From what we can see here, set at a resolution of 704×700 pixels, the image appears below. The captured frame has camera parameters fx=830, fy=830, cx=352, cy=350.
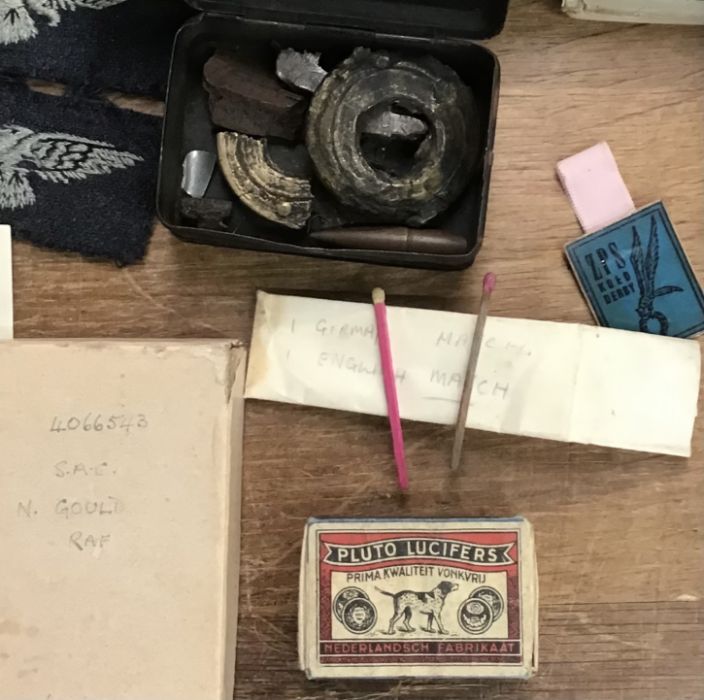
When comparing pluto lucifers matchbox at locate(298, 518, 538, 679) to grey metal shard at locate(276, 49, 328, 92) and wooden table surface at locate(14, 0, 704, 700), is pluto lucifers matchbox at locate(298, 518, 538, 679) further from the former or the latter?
grey metal shard at locate(276, 49, 328, 92)

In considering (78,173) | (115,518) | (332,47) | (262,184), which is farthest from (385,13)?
(115,518)

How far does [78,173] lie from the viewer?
702mm

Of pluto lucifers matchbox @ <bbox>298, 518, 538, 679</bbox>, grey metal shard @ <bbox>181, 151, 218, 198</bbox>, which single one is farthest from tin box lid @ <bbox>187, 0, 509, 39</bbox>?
pluto lucifers matchbox @ <bbox>298, 518, 538, 679</bbox>

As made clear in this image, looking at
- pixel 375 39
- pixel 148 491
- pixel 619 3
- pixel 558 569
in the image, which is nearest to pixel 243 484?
pixel 148 491

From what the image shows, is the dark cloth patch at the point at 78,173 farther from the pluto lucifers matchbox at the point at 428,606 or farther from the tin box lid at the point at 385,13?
the pluto lucifers matchbox at the point at 428,606

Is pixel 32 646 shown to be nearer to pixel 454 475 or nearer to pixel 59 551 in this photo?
pixel 59 551

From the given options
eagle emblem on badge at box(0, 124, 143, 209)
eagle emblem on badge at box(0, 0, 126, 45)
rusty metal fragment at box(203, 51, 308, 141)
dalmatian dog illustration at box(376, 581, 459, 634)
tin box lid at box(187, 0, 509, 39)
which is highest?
eagle emblem on badge at box(0, 0, 126, 45)

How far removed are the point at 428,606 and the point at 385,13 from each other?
1.52ft

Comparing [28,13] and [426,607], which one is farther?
[28,13]

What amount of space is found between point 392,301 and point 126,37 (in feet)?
1.05

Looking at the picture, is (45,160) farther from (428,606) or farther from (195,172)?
(428,606)

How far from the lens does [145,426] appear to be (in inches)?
23.4

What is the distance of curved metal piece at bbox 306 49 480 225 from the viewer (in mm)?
657

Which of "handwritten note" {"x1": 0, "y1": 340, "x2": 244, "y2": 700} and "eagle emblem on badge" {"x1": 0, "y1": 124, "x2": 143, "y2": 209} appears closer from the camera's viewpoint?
"handwritten note" {"x1": 0, "y1": 340, "x2": 244, "y2": 700}
